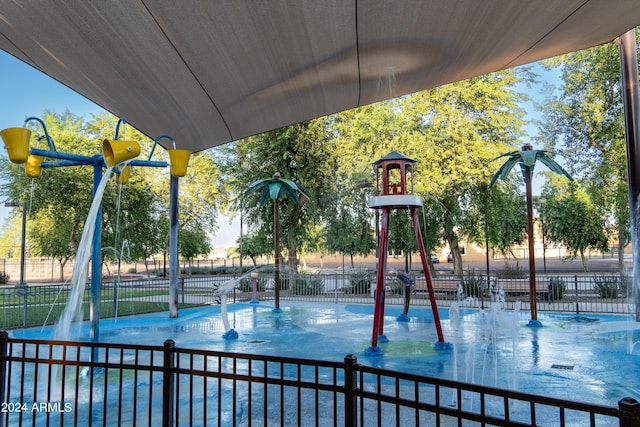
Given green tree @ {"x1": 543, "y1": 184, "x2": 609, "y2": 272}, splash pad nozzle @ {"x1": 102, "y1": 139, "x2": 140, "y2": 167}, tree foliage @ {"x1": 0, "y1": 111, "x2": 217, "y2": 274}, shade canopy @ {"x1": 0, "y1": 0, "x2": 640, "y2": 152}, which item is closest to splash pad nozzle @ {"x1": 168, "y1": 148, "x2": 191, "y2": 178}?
splash pad nozzle @ {"x1": 102, "y1": 139, "x2": 140, "y2": 167}

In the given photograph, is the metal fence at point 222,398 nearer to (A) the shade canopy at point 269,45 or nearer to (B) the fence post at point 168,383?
(B) the fence post at point 168,383

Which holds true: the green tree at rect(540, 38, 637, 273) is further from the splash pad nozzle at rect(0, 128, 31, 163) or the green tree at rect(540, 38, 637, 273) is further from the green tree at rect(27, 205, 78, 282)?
the green tree at rect(27, 205, 78, 282)

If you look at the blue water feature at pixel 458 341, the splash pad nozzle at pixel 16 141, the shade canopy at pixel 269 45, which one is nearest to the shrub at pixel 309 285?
the blue water feature at pixel 458 341

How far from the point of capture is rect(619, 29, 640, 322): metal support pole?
Result: 10992 mm

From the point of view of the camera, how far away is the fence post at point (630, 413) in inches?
86.7

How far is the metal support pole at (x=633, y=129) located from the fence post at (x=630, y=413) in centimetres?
1057

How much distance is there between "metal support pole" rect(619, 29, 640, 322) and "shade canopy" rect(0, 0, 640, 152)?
3.87m

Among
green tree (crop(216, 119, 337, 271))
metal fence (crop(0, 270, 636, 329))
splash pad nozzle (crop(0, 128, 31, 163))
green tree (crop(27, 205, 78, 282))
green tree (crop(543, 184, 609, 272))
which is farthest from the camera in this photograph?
green tree (crop(543, 184, 609, 272))

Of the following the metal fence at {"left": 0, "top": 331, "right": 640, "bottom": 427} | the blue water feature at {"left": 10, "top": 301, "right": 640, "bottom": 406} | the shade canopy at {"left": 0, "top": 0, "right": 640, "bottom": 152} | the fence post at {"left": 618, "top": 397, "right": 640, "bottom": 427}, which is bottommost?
the blue water feature at {"left": 10, "top": 301, "right": 640, "bottom": 406}

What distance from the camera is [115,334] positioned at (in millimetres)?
11336

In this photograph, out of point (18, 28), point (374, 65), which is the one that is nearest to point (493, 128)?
point (374, 65)

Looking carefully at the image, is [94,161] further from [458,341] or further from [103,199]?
[103,199]

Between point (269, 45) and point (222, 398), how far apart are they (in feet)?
15.0

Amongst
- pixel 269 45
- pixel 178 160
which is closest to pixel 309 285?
pixel 178 160
